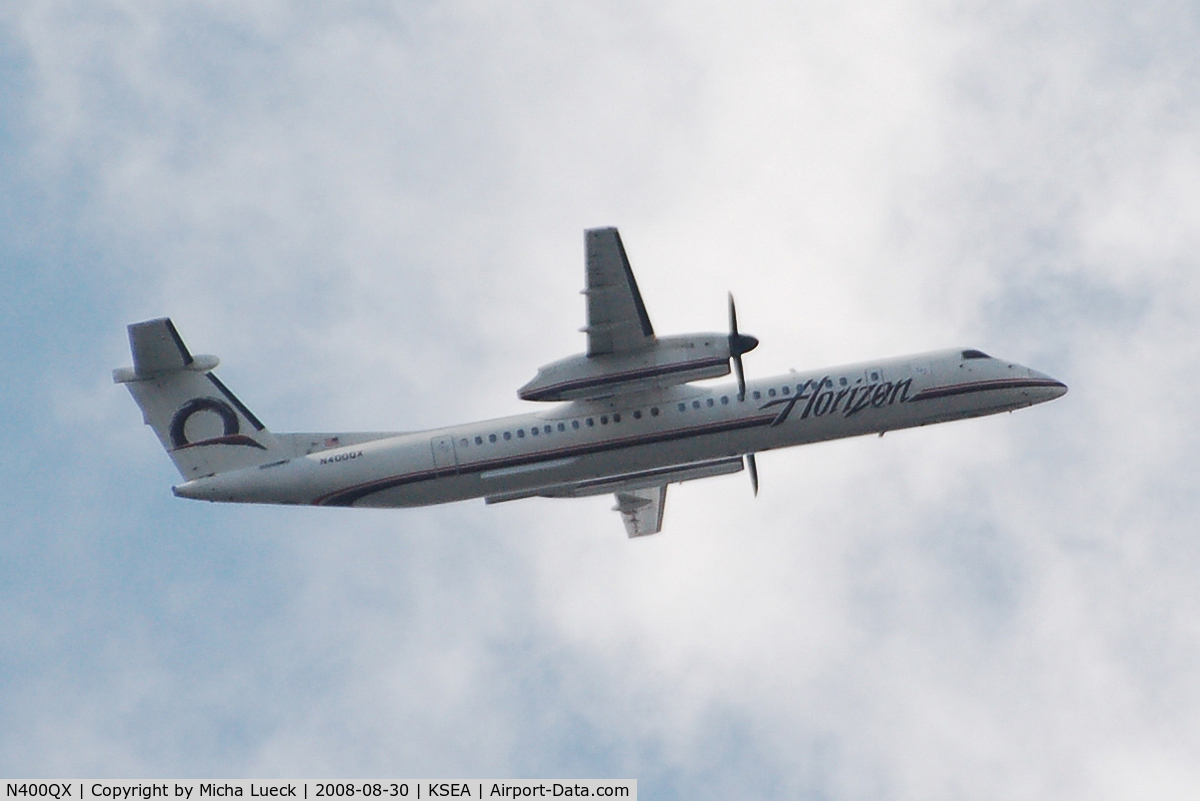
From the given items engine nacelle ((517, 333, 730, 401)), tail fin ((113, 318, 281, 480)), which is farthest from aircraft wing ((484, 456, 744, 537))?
tail fin ((113, 318, 281, 480))

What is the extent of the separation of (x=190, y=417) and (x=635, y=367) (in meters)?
13.1

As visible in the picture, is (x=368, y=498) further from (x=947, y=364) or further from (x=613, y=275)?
(x=947, y=364)

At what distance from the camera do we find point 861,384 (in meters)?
42.3

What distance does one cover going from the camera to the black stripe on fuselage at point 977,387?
4269 cm

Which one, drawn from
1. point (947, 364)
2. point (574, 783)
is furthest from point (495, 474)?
point (947, 364)

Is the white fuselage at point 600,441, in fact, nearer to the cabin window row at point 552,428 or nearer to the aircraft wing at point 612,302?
the cabin window row at point 552,428

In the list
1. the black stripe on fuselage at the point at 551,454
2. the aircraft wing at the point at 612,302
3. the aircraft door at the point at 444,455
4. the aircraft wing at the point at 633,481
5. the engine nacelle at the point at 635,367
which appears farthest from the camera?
the aircraft wing at the point at 633,481

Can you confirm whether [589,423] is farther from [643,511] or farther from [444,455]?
[643,511]

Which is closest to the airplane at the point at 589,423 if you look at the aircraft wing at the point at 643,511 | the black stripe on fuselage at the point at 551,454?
the black stripe on fuselage at the point at 551,454

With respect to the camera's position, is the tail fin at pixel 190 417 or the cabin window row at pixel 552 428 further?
the tail fin at pixel 190 417

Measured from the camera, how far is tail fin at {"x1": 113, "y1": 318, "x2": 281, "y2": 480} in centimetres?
4303

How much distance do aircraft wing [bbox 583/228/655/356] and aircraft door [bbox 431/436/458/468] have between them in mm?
4881

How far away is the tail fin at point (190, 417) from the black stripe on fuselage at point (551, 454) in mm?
3089

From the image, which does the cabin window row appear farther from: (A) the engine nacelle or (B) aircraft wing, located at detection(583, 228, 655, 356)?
(B) aircraft wing, located at detection(583, 228, 655, 356)
